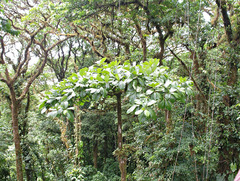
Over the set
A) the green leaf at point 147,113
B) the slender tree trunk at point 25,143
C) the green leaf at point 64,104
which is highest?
the green leaf at point 64,104

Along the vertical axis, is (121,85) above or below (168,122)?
above

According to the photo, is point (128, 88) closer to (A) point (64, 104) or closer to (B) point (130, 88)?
(B) point (130, 88)

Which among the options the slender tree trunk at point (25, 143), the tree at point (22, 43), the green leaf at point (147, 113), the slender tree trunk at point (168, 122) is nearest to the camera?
the green leaf at point (147, 113)

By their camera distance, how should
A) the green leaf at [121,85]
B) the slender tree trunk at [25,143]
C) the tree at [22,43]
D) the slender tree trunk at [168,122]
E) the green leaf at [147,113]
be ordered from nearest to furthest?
1. the green leaf at [147,113]
2. the green leaf at [121,85]
3. the slender tree trunk at [168,122]
4. the tree at [22,43]
5. the slender tree trunk at [25,143]

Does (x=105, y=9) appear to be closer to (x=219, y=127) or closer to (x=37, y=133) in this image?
(x=219, y=127)

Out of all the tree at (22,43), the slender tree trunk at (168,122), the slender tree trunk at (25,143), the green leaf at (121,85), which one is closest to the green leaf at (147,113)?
the green leaf at (121,85)

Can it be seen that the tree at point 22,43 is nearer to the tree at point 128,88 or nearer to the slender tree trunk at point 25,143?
the slender tree trunk at point 25,143

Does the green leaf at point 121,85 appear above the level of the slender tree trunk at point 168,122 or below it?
above

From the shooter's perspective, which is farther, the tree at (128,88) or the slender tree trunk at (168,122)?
the slender tree trunk at (168,122)

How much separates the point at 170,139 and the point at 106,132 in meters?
4.23

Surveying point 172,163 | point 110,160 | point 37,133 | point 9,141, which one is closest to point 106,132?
point 110,160

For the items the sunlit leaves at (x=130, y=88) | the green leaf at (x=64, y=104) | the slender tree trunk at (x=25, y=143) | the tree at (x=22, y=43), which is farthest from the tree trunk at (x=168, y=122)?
the slender tree trunk at (x=25, y=143)

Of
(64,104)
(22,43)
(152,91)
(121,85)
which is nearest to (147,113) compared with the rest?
(152,91)

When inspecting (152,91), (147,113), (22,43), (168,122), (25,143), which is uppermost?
(22,43)
